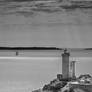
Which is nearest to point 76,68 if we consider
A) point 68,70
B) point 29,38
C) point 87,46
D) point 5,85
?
point 68,70

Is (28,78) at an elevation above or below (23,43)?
below

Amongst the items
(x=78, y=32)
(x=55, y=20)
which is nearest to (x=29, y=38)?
(x=55, y=20)

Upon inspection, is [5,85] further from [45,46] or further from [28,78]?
[45,46]

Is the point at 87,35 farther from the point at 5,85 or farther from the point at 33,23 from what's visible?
the point at 5,85

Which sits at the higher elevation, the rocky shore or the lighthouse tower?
the lighthouse tower

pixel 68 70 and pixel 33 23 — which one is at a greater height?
pixel 33 23

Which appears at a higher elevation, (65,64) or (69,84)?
(65,64)

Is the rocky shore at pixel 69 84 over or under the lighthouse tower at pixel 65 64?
under

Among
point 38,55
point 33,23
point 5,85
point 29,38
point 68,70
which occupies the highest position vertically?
point 33,23
